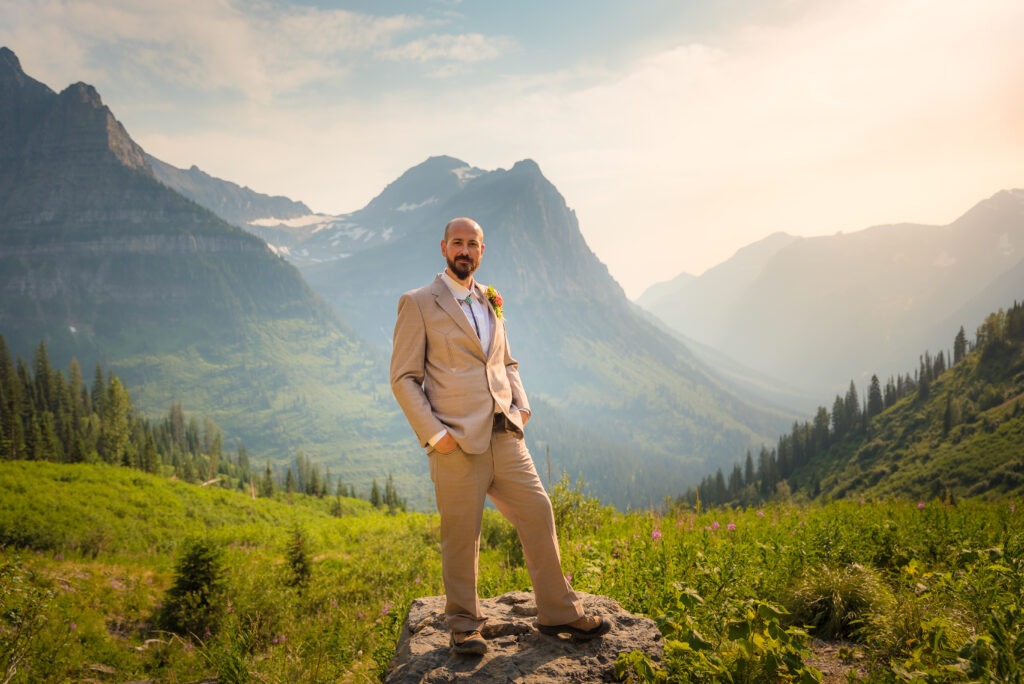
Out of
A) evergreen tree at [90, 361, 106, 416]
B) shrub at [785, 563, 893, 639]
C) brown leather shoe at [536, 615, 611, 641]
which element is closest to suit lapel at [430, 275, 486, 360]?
brown leather shoe at [536, 615, 611, 641]

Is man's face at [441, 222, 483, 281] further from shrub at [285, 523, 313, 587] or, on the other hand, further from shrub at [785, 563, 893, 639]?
shrub at [285, 523, 313, 587]

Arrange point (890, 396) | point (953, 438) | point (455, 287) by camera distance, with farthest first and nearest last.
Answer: point (890, 396), point (953, 438), point (455, 287)

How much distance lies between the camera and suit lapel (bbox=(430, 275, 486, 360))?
155 inches

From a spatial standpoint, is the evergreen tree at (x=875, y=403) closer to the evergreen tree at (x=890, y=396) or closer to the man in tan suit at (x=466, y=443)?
the evergreen tree at (x=890, y=396)

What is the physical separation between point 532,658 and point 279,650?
12.3ft

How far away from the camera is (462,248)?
13.2 ft

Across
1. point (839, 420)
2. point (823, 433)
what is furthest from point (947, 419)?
point (823, 433)

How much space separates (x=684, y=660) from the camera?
10.6ft

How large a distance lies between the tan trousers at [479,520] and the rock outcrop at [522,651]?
0.67 feet

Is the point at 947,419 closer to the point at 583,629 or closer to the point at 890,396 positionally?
the point at 890,396

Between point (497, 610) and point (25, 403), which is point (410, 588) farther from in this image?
point (25, 403)

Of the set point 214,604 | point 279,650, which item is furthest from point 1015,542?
point 214,604

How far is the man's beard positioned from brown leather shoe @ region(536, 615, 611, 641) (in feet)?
9.42

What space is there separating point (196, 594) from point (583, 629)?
7.54m
